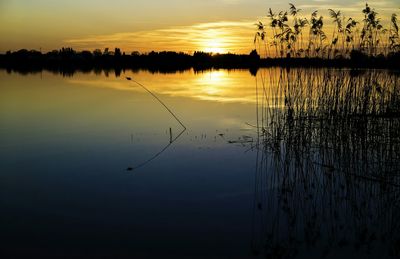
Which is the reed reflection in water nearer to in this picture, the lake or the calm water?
the lake

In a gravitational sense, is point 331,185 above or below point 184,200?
above

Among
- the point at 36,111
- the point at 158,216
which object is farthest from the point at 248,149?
the point at 36,111

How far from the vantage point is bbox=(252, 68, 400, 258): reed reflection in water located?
4883mm

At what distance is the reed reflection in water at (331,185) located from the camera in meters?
4.88

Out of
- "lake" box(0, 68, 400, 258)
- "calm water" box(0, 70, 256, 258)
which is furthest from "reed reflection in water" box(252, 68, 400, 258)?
"calm water" box(0, 70, 256, 258)

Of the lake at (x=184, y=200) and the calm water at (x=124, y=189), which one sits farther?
the calm water at (x=124, y=189)

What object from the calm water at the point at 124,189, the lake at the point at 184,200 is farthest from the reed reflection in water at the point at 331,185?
the calm water at the point at 124,189

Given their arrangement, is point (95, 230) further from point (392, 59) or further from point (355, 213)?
point (392, 59)

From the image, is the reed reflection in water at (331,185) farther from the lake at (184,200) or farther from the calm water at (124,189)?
the calm water at (124,189)

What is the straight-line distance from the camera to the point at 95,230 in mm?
5270

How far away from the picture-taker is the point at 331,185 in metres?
6.79

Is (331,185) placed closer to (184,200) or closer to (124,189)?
(184,200)

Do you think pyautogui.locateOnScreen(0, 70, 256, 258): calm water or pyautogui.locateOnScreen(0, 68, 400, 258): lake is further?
pyautogui.locateOnScreen(0, 70, 256, 258): calm water

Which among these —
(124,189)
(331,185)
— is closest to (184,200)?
(124,189)
